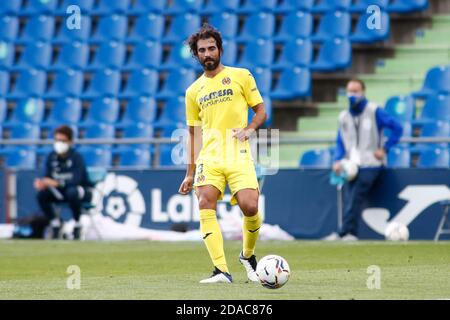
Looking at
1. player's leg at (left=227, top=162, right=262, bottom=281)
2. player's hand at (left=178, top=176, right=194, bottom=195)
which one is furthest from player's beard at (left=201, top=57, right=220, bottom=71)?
player's hand at (left=178, top=176, right=194, bottom=195)

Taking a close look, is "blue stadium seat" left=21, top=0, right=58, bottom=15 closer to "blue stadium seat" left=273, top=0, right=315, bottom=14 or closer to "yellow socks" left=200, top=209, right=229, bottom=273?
"blue stadium seat" left=273, top=0, right=315, bottom=14

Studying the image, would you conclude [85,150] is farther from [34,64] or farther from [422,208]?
[422,208]

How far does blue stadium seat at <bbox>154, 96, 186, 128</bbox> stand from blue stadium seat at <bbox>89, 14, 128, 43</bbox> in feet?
7.71

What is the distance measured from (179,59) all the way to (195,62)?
0.31 meters

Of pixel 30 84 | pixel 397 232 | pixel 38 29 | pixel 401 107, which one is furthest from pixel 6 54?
pixel 397 232

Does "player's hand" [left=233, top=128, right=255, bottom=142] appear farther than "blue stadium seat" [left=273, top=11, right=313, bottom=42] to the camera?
No

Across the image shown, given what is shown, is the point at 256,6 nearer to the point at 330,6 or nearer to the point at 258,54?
the point at 258,54

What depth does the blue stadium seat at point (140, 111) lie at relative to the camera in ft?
68.7

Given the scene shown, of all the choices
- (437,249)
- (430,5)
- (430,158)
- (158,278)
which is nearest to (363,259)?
(437,249)

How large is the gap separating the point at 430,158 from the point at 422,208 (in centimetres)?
120

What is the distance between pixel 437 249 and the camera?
43.7ft

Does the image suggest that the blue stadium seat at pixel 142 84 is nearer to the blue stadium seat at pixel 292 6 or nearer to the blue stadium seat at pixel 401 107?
the blue stadium seat at pixel 292 6

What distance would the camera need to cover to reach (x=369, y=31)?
19719 millimetres

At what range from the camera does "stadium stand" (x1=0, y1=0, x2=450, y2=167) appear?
1972 centimetres
